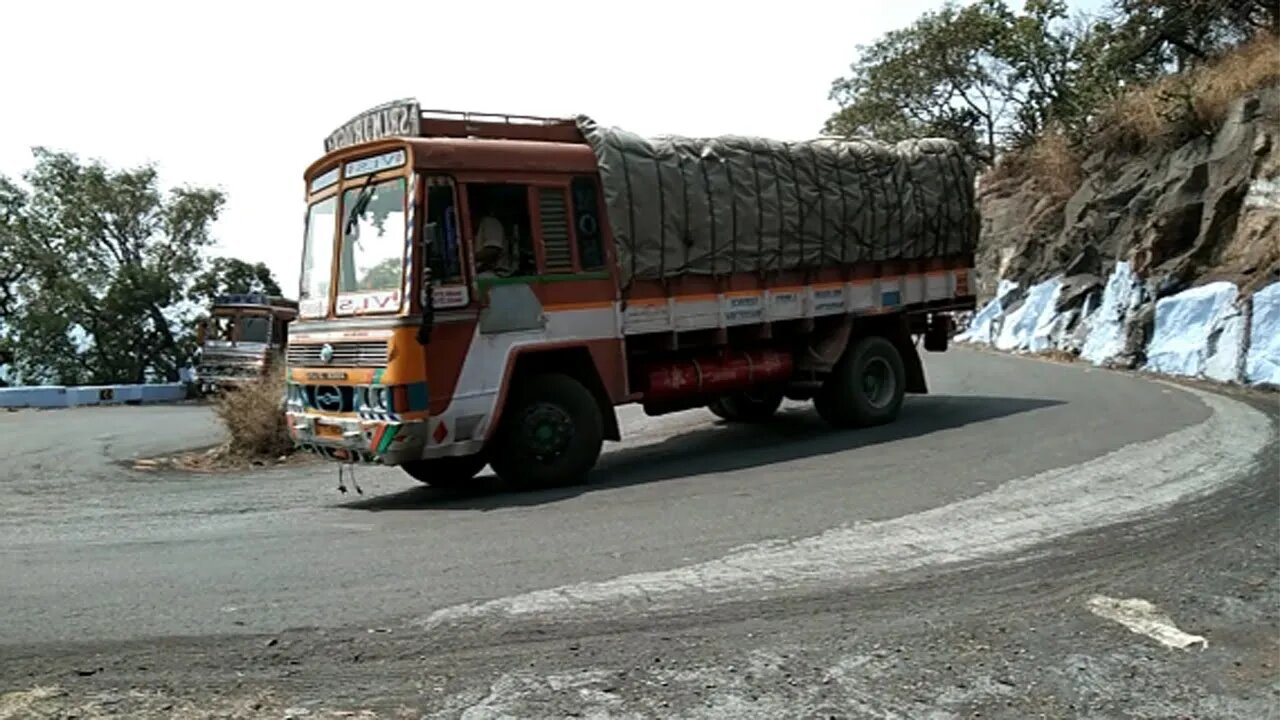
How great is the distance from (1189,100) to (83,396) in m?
28.4

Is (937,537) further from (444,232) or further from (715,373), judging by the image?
(444,232)

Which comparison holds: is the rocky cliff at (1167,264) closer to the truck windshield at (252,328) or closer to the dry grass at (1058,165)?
the dry grass at (1058,165)

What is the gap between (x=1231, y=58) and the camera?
23.7m

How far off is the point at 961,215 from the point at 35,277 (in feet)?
121

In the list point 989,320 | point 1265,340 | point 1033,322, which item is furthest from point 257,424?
point 989,320

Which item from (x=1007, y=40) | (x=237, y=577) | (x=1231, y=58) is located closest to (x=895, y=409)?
(x=237, y=577)

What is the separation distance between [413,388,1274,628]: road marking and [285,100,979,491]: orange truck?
3274mm

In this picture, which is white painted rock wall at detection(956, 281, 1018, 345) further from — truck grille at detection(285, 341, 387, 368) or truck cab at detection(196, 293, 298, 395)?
truck grille at detection(285, 341, 387, 368)

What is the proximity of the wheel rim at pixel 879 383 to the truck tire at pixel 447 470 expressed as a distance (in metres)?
4.91

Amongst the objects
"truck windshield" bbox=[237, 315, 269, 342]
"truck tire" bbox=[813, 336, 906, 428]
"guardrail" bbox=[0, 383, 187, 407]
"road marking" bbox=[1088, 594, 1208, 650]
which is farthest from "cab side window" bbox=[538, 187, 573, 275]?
"guardrail" bbox=[0, 383, 187, 407]

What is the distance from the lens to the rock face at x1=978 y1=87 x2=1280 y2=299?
19.4 metres

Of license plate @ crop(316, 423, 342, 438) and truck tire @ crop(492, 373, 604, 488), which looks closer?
license plate @ crop(316, 423, 342, 438)

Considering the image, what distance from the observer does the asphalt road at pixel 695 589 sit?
4633mm

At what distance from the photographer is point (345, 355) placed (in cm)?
912
